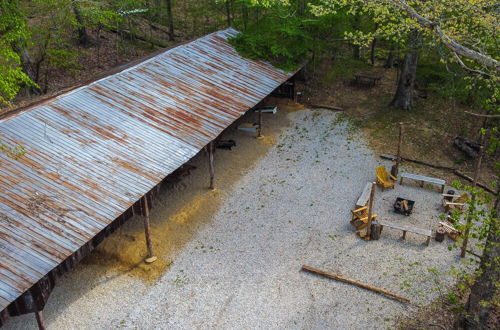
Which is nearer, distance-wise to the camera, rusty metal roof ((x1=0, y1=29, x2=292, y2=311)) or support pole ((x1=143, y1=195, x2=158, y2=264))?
rusty metal roof ((x1=0, y1=29, x2=292, y2=311))

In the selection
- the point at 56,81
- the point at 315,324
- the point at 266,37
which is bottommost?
the point at 315,324

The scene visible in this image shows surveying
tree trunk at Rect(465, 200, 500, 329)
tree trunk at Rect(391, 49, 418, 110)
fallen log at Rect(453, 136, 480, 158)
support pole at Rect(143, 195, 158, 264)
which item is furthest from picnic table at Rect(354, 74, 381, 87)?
support pole at Rect(143, 195, 158, 264)

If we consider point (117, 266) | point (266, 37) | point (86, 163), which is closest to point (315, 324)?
point (117, 266)

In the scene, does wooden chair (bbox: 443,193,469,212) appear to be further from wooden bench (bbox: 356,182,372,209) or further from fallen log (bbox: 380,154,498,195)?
wooden bench (bbox: 356,182,372,209)

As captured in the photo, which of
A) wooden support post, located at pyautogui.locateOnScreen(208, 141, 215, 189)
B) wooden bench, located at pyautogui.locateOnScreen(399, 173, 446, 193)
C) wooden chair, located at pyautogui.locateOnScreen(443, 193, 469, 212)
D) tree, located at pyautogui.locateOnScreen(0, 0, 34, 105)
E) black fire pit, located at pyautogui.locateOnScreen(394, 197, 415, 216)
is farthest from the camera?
wooden bench, located at pyautogui.locateOnScreen(399, 173, 446, 193)

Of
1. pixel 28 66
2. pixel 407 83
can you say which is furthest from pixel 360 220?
pixel 28 66

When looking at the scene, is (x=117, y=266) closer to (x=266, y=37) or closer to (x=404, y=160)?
(x=404, y=160)
